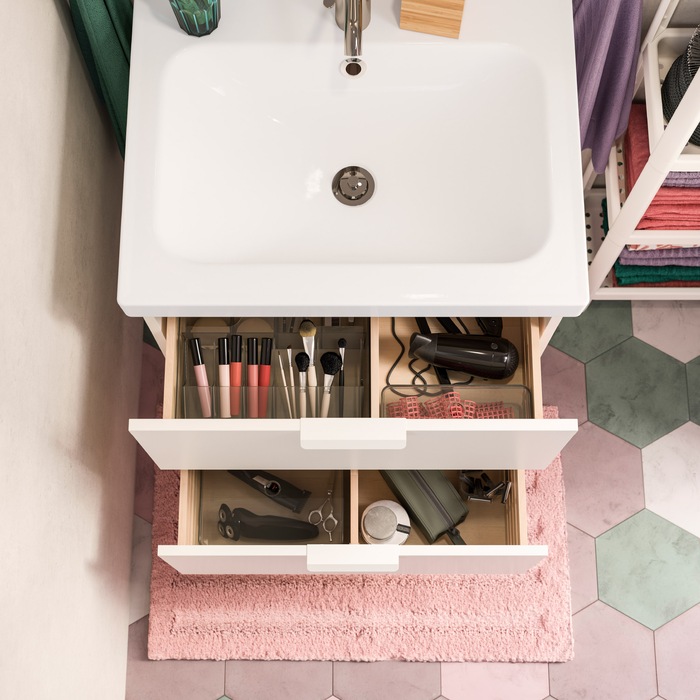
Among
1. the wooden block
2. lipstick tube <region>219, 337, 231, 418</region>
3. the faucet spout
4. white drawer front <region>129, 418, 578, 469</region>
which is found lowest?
white drawer front <region>129, 418, 578, 469</region>

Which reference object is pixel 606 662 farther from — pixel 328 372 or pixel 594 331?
pixel 328 372

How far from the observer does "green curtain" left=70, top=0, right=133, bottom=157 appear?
1071mm

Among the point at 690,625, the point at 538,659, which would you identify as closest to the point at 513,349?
the point at 538,659

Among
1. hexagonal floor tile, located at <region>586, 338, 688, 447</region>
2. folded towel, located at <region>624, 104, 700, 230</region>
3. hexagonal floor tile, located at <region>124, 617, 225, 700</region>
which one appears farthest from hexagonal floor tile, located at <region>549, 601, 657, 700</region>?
folded towel, located at <region>624, 104, 700, 230</region>

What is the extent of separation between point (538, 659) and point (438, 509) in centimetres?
57

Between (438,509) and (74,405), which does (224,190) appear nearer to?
(74,405)

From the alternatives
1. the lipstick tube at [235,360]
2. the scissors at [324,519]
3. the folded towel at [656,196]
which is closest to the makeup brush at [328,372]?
the lipstick tube at [235,360]

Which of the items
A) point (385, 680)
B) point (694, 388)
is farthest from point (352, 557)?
point (694, 388)

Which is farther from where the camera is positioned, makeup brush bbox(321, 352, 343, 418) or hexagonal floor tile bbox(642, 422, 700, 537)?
hexagonal floor tile bbox(642, 422, 700, 537)

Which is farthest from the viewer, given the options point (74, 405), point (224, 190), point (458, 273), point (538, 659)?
point (538, 659)

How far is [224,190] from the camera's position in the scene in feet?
3.58

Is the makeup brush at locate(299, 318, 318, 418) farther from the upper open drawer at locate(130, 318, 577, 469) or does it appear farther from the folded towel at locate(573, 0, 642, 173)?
the folded towel at locate(573, 0, 642, 173)

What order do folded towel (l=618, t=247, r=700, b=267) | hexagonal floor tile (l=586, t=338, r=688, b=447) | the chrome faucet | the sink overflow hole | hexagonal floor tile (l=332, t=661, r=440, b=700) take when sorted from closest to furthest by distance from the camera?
the chrome faucet, the sink overflow hole, folded towel (l=618, t=247, r=700, b=267), hexagonal floor tile (l=332, t=661, r=440, b=700), hexagonal floor tile (l=586, t=338, r=688, b=447)

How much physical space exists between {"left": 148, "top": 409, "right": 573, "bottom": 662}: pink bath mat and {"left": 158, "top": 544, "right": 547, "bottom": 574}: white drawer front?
1.31 ft
